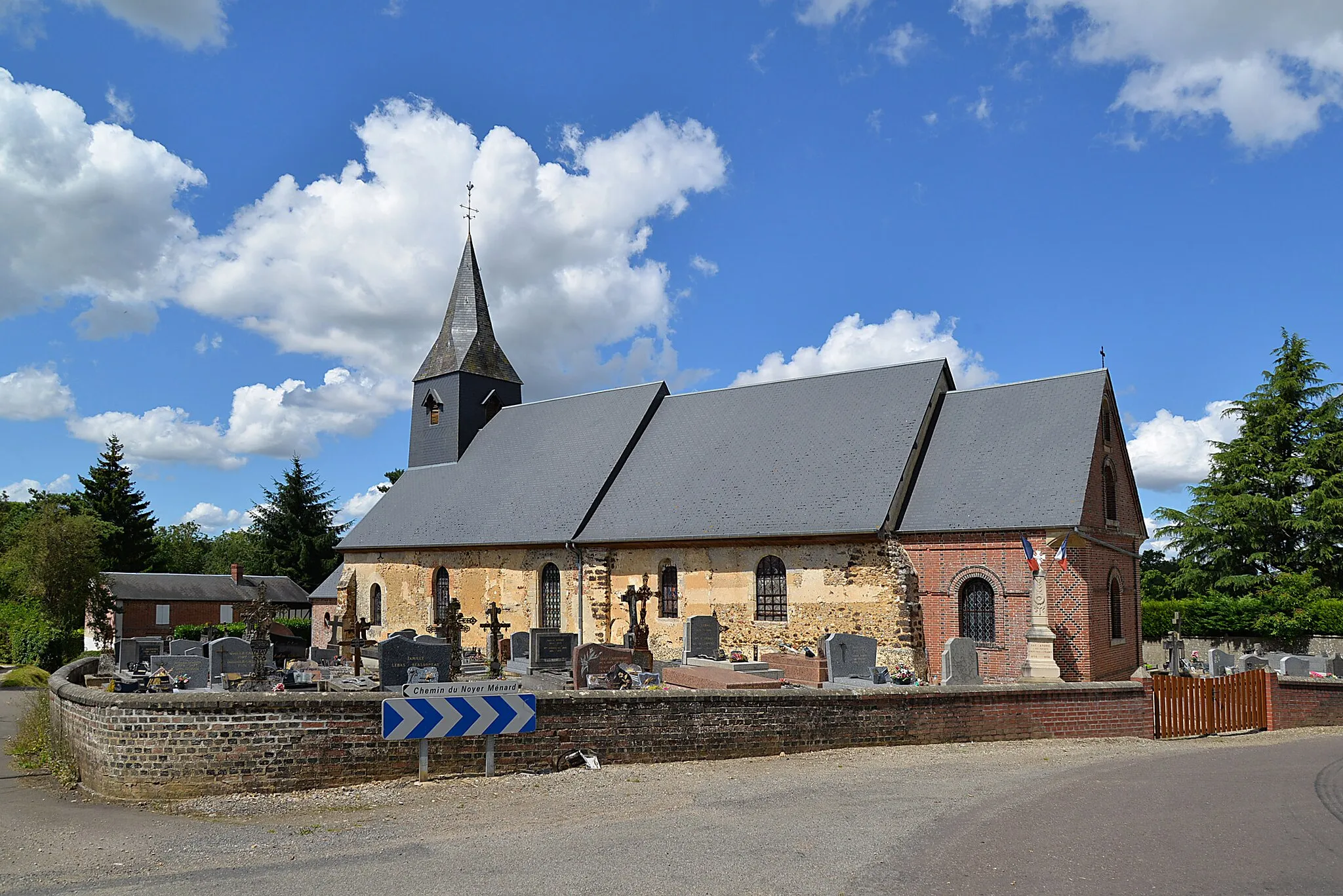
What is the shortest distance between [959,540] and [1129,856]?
13.7 metres

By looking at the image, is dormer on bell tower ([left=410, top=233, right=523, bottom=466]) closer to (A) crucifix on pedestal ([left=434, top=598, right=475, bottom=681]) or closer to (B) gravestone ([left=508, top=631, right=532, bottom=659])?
(B) gravestone ([left=508, top=631, right=532, bottom=659])

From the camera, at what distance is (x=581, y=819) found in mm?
8977

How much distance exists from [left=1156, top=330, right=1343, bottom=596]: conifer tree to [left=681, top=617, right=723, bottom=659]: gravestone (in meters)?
21.8

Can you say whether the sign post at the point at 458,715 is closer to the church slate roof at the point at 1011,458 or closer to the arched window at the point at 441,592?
the church slate roof at the point at 1011,458

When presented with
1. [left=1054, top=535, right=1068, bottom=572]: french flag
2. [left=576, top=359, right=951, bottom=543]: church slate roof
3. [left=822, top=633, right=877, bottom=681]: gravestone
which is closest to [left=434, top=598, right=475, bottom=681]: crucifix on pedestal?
[left=822, top=633, right=877, bottom=681]: gravestone

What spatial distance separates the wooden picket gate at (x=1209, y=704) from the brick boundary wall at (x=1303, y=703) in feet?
0.51

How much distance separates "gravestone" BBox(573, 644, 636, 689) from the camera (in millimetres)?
17750

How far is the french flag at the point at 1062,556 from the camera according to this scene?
19.6 meters

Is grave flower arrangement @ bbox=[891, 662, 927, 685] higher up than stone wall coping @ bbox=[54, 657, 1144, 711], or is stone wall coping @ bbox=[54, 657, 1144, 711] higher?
stone wall coping @ bbox=[54, 657, 1144, 711]

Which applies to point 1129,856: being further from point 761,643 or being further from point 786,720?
point 761,643

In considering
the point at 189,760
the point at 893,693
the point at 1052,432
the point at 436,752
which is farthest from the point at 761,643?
the point at 189,760

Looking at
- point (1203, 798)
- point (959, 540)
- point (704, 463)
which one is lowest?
point (1203, 798)

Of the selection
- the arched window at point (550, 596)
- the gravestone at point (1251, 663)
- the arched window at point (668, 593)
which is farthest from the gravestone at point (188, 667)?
the gravestone at point (1251, 663)

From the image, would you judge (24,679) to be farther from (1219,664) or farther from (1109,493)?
(1219,664)
